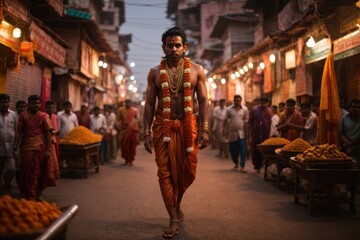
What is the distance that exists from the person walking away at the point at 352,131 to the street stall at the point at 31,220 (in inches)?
236

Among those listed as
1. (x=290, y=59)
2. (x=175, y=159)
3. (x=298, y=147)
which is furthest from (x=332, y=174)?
(x=290, y=59)

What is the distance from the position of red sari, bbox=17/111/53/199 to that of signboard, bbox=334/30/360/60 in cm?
664

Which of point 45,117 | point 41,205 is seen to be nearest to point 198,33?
point 45,117

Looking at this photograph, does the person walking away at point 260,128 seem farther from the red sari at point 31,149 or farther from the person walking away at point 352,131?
the red sari at point 31,149

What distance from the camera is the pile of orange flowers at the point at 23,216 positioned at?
97.1 inches

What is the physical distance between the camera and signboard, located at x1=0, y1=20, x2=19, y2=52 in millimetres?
8898

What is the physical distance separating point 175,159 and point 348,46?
232 inches

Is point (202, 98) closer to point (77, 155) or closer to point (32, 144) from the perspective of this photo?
point (32, 144)

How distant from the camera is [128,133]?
12836 mm

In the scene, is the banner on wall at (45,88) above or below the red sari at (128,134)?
above

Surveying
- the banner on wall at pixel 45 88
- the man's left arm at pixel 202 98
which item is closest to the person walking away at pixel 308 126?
the man's left arm at pixel 202 98

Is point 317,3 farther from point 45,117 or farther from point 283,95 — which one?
point 45,117

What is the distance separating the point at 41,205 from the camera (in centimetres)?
295

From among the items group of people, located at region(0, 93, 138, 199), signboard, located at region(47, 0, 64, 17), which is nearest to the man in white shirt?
group of people, located at region(0, 93, 138, 199)
